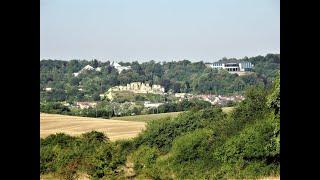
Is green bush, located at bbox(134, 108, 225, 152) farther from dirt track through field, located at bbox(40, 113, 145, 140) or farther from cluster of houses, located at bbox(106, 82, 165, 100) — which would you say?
cluster of houses, located at bbox(106, 82, 165, 100)

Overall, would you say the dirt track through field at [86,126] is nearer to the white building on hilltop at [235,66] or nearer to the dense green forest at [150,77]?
the dense green forest at [150,77]

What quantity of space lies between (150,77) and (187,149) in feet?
21.3

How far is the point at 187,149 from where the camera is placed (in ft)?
49.2

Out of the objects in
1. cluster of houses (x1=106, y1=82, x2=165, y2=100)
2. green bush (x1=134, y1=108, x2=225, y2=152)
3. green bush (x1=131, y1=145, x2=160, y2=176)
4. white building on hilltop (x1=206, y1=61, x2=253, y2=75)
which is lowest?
green bush (x1=131, y1=145, x2=160, y2=176)

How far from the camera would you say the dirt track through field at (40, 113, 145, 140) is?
15026 mm

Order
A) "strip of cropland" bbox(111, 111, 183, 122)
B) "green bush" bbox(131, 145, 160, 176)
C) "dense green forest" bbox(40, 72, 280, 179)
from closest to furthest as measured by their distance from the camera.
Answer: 1. "dense green forest" bbox(40, 72, 280, 179)
2. "green bush" bbox(131, 145, 160, 176)
3. "strip of cropland" bbox(111, 111, 183, 122)

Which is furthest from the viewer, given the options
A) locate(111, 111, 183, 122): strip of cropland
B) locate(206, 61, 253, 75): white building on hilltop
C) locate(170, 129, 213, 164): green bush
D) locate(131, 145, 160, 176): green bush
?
locate(206, 61, 253, 75): white building on hilltop

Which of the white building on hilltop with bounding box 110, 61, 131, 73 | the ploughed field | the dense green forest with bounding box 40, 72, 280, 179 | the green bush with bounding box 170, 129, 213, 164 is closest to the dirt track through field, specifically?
the ploughed field

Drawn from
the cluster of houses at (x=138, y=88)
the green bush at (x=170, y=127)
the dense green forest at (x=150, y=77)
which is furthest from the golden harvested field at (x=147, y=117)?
the cluster of houses at (x=138, y=88)

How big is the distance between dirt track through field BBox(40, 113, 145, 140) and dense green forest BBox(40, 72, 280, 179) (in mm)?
197
